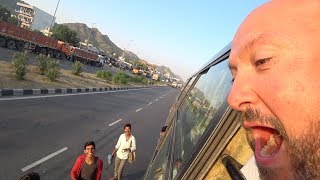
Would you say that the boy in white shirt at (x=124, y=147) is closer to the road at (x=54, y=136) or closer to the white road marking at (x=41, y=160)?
the road at (x=54, y=136)

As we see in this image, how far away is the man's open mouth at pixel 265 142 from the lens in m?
0.90

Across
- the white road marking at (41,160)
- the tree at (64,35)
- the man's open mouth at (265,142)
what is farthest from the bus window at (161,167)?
the tree at (64,35)

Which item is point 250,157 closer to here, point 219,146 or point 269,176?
point 219,146

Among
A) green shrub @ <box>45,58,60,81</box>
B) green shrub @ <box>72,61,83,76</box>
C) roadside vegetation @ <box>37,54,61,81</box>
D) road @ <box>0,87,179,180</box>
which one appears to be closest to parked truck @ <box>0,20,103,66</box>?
green shrub @ <box>72,61,83,76</box>

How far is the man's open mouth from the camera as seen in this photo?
90 centimetres

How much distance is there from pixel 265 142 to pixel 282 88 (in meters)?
0.18

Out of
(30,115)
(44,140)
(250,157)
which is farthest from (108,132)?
(250,157)

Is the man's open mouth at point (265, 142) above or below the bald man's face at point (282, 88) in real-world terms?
below

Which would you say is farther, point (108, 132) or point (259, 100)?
point (108, 132)

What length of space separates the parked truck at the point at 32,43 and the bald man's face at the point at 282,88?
106 feet

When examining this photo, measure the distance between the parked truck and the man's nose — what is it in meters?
32.1

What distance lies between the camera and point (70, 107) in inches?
615

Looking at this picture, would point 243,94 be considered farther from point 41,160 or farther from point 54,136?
point 54,136

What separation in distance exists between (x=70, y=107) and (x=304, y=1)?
1533 cm
